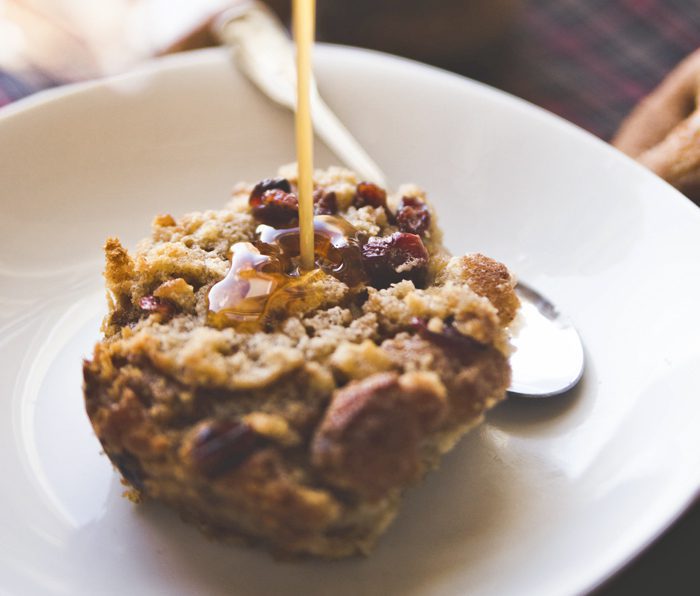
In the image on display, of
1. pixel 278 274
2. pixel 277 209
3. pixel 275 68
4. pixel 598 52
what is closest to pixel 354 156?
pixel 275 68

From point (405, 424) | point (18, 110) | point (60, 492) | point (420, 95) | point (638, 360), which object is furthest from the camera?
point (420, 95)

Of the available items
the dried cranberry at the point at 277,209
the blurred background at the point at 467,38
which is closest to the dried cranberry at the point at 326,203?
the dried cranberry at the point at 277,209

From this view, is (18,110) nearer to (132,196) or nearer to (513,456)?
(132,196)

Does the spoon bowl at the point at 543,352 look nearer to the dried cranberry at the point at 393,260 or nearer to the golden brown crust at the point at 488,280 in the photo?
the golden brown crust at the point at 488,280

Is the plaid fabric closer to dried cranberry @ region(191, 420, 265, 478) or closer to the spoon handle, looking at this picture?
the spoon handle

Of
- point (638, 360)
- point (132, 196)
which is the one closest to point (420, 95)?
point (132, 196)

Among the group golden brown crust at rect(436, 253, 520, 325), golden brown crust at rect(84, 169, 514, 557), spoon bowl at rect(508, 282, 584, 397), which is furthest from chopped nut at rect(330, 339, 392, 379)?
spoon bowl at rect(508, 282, 584, 397)
